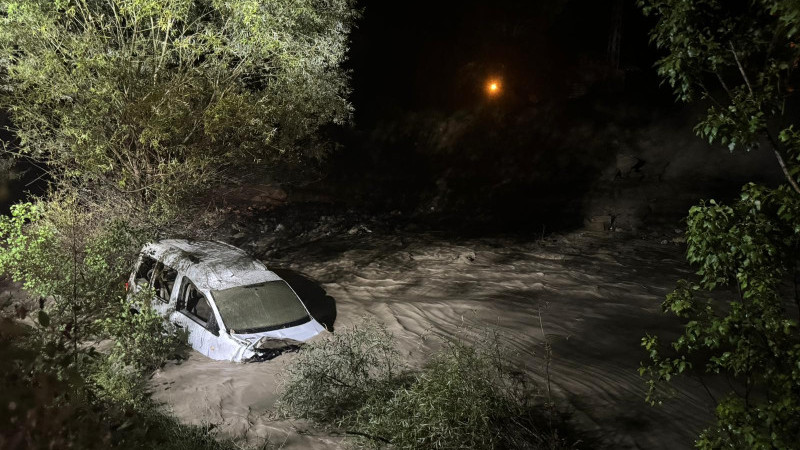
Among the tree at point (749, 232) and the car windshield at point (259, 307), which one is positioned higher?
the tree at point (749, 232)

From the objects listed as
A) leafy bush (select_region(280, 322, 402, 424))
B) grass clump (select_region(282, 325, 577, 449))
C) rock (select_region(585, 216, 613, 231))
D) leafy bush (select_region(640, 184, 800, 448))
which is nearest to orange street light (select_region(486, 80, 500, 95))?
rock (select_region(585, 216, 613, 231))

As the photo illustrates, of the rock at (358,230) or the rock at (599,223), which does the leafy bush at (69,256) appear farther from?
the rock at (599,223)

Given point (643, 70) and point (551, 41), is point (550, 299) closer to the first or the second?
point (643, 70)

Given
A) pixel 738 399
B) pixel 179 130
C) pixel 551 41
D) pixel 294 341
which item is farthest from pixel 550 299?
pixel 551 41

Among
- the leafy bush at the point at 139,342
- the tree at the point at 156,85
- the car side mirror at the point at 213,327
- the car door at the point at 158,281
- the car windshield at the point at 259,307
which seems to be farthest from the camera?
the tree at the point at 156,85

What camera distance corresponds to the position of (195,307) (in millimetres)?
8602

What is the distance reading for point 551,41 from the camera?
87.9ft

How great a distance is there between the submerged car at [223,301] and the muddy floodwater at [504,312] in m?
0.30

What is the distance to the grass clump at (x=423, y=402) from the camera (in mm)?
5121

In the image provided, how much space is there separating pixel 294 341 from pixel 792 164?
650 cm

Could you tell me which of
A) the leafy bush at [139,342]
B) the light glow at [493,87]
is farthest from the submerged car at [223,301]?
the light glow at [493,87]

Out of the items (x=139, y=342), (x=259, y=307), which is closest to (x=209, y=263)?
(x=259, y=307)

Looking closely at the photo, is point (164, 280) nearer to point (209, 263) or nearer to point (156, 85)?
point (209, 263)

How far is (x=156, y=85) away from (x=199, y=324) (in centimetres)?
531
